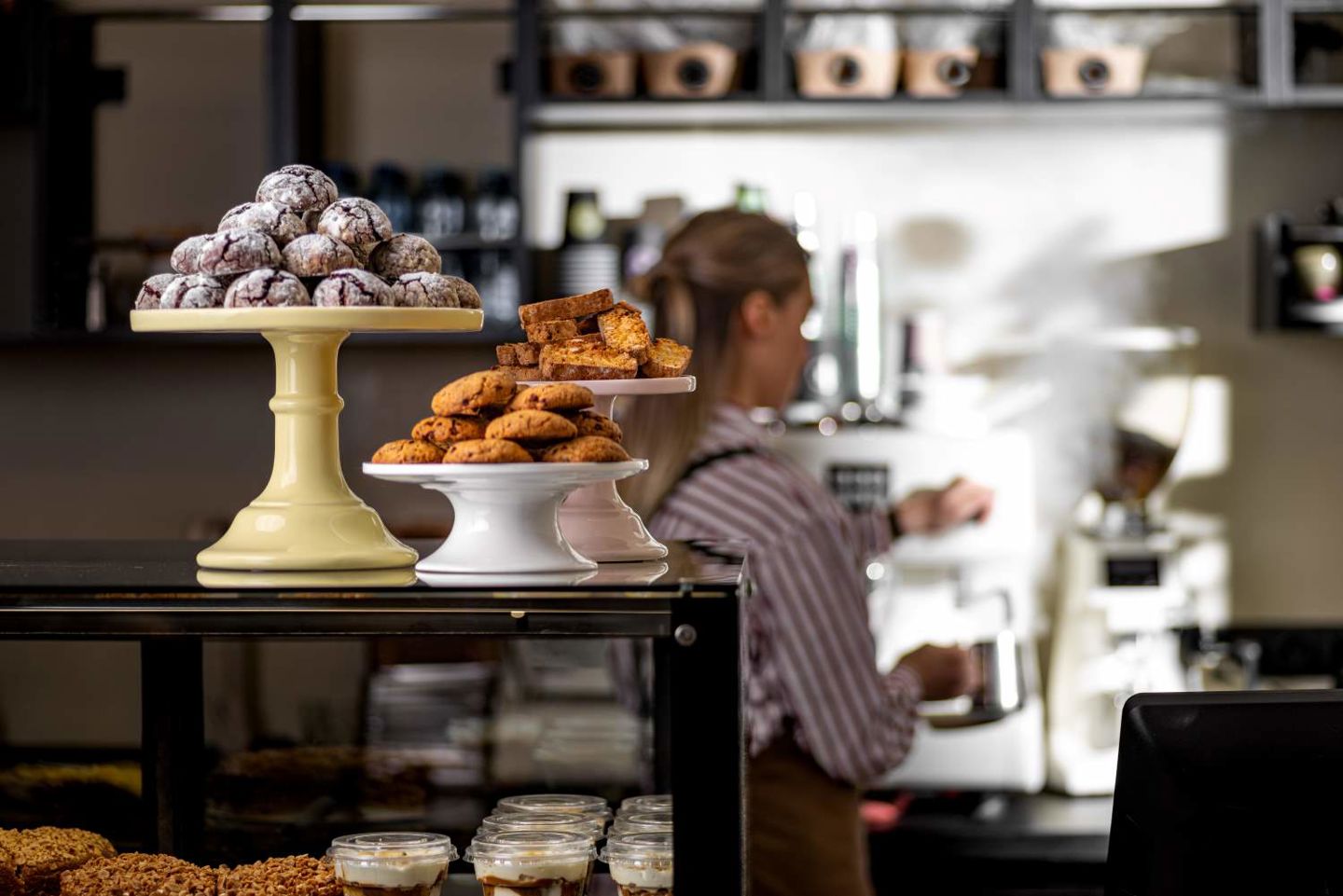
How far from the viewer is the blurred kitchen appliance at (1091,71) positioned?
10.6 ft

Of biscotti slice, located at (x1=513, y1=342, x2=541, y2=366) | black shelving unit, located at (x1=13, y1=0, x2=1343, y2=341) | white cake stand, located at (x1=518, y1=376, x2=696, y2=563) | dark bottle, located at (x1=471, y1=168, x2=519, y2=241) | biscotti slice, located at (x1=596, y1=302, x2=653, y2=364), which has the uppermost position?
black shelving unit, located at (x1=13, y1=0, x2=1343, y2=341)

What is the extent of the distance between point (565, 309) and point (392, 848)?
1.38ft

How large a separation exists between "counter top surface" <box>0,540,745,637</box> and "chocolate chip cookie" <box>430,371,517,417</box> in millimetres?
130

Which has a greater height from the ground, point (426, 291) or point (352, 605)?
point (426, 291)

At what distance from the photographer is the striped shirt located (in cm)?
194

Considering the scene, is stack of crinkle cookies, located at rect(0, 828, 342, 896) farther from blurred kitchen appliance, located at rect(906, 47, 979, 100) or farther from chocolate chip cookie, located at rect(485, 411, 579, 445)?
blurred kitchen appliance, located at rect(906, 47, 979, 100)

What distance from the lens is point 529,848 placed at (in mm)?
1096

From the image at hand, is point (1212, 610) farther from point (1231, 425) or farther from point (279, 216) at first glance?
point (279, 216)

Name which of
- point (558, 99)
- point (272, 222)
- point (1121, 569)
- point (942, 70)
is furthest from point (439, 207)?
point (272, 222)

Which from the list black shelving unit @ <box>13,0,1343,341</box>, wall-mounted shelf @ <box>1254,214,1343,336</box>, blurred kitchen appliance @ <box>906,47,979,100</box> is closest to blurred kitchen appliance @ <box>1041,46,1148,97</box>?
black shelving unit @ <box>13,0,1343,341</box>

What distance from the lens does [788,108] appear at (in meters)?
3.27

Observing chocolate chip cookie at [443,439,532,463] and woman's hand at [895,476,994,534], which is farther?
woman's hand at [895,476,994,534]

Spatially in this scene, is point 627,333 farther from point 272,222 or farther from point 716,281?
point 716,281

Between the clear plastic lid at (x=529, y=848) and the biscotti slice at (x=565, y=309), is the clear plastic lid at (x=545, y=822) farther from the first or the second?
the biscotti slice at (x=565, y=309)
